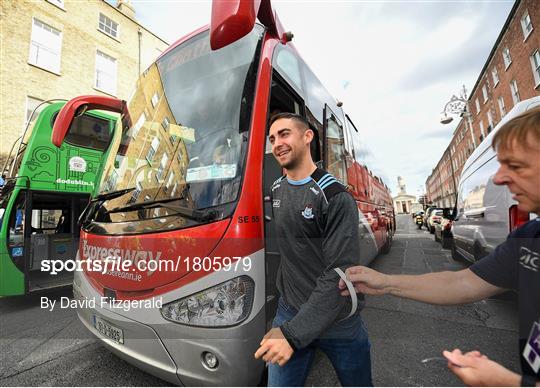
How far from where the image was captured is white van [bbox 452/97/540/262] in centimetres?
320

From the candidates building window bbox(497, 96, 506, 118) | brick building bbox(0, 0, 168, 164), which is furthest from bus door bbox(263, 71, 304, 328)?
building window bbox(497, 96, 506, 118)

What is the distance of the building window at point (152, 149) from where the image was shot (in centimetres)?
242

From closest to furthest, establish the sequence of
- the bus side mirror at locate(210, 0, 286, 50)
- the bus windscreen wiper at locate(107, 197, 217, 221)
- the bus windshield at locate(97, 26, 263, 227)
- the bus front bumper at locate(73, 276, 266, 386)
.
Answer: the bus side mirror at locate(210, 0, 286, 50), the bus front bumper at locate(73, 276, 266, 386), the bus windscreen wiper at locate(107, 197, 217, 221), the bus windshield at locate(97, 26, 263, 227)

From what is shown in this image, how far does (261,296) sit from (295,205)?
2.50 feet

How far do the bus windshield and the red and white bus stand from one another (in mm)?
11

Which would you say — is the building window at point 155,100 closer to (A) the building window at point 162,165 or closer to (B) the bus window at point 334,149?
(A) the building window at point 162,165

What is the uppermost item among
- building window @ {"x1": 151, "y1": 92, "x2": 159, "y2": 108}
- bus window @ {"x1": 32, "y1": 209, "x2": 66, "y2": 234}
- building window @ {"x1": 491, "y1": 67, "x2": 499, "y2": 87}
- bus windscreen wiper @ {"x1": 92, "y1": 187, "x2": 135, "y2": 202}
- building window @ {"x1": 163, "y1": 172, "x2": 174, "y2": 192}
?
building window @ {"x1": 491, "y1": 67, "x2": 499, "y2": 87}

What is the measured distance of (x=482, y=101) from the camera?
26891mm

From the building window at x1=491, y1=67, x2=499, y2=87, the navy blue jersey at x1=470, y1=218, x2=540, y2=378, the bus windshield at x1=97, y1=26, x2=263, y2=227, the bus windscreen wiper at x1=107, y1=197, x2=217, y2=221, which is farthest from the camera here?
the building window at x1=491, y1=67, x2=499, y2=87

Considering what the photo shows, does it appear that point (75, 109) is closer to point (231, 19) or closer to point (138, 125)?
point (138, 125)

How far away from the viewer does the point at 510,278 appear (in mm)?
1103

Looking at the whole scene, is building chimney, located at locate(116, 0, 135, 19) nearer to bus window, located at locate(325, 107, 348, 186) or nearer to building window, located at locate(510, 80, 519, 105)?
bus window, located at locate(325, 107, 348, 186)

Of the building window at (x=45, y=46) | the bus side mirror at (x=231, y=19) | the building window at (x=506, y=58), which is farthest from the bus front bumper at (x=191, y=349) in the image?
the building window at (x=506, y=58)

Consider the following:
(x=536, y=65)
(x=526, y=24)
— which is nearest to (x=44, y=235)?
(x=536, y=65)
